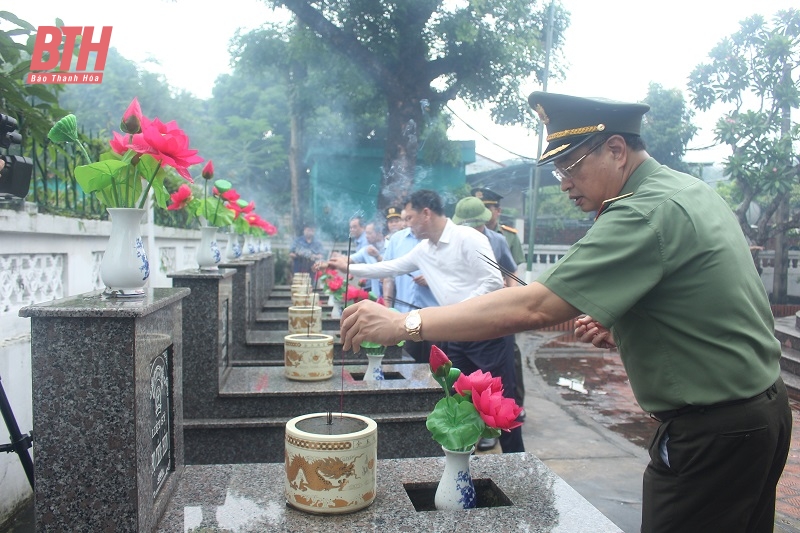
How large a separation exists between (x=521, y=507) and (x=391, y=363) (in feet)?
9.27

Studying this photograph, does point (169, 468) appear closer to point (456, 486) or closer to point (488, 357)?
point (456, 486)

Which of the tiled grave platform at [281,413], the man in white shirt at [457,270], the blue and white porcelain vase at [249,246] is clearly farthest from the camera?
the blue and white porcelain vase at [249,246]

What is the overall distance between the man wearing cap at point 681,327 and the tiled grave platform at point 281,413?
1689 millimetres

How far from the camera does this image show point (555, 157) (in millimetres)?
2086

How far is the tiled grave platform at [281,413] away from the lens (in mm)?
3430

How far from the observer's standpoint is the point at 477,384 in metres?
2.03

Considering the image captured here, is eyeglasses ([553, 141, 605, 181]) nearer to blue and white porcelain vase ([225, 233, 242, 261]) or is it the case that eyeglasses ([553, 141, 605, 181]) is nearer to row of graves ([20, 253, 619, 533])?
row of graves ([20, 253, 619, 533])

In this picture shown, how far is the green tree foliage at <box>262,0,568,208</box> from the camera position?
14.8 m

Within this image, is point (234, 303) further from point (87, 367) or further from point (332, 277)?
point (87, 367)

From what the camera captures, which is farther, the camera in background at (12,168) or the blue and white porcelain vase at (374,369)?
the blue and white porcelain vase at (374,369)

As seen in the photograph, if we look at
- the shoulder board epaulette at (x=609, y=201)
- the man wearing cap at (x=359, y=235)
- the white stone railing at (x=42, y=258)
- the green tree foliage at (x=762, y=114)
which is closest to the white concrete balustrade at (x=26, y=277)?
the white stone railing at (x=42, y=258)

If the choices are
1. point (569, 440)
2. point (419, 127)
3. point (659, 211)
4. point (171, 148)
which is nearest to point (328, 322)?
point (569, 440)

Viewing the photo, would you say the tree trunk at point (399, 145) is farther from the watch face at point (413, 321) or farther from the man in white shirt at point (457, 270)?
the watch face at point (413, 321)

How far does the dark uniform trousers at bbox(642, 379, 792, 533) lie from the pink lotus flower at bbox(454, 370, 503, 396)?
1.66ft
